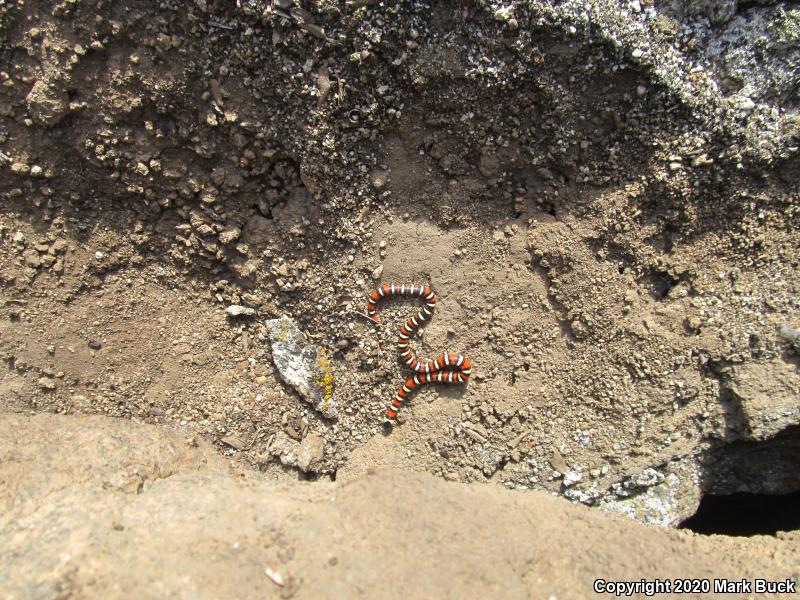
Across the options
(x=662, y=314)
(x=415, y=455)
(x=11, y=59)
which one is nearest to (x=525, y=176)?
(x=662, y=314)

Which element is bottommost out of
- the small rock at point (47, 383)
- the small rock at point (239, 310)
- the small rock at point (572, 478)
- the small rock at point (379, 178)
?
the small rock at point (572, 478)

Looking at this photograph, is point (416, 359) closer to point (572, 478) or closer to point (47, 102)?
point (572, 478)

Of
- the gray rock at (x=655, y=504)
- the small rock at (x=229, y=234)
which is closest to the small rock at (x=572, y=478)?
the gray rock at (x=655, y=504)

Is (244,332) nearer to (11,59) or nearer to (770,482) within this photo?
(11,59)

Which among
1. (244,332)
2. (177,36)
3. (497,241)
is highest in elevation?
(177,36)

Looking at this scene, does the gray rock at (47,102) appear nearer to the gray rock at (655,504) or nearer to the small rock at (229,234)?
the small rock at (229,234)

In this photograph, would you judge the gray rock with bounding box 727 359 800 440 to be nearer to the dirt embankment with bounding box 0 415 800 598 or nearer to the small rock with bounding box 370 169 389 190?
the dirt embankment with bounding box 0 415 800 598
